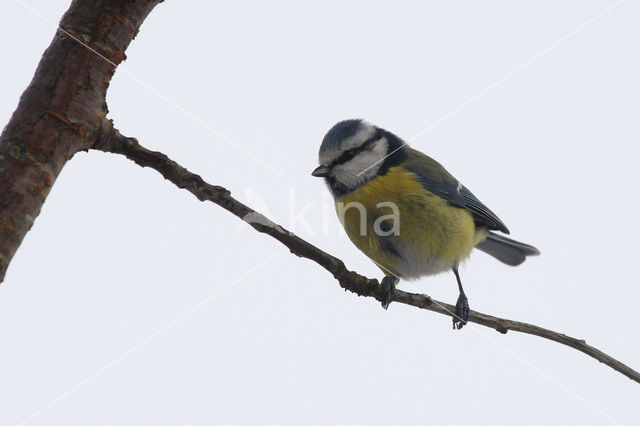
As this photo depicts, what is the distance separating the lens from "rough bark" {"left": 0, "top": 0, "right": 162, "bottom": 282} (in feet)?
2.93

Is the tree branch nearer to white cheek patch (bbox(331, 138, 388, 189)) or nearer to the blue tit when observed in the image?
the blue tit

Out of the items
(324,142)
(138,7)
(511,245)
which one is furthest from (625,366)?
(511,245)

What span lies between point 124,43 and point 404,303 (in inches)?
49.5

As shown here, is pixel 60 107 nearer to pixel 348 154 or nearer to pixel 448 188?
pixel 348 154

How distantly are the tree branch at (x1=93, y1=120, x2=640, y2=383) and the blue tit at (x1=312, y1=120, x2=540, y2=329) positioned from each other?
0.65 m

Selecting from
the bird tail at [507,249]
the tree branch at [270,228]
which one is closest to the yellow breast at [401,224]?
the tree branch at [270,228]

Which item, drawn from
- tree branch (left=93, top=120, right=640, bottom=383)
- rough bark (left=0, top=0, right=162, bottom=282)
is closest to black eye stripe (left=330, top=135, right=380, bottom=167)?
tree branch (left=93, top=120, right=640, bottom=383)

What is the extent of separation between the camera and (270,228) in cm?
133

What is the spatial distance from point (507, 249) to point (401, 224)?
1.30 m

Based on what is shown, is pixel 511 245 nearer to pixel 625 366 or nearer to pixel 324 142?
pixel 324 142

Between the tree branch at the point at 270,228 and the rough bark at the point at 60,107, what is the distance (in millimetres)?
85

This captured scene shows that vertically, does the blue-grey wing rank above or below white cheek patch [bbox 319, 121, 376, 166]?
above

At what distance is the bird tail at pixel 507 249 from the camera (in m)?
3.56

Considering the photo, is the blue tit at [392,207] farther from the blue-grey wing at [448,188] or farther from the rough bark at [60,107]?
the rough bark at [60,107]
